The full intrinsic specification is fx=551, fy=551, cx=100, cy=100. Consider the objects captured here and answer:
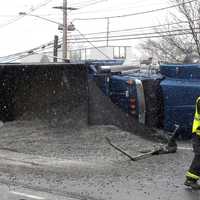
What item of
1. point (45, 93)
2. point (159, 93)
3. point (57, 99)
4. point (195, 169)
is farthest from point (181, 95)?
point (195, 169)

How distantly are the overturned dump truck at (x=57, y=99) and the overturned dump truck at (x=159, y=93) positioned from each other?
0.65 m

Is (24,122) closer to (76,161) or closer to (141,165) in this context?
(76,161)

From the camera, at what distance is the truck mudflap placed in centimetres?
1310

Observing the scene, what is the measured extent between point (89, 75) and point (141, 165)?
5023 millimetres

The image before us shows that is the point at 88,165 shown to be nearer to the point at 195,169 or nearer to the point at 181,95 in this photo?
the point at 195,169

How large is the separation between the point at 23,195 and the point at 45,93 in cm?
656

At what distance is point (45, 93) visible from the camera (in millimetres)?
13750

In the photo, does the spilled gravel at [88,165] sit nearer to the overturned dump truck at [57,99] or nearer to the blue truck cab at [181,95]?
the overturned dump truck at [57,99]

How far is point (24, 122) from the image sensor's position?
13430 millimetres

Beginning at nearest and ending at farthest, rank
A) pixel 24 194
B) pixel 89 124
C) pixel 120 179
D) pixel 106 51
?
pixel 24 194
pixel 120 179
pixel 89 124
pixel 106 51

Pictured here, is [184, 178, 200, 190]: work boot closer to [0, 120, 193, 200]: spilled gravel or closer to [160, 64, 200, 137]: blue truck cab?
[0, 120, 193, 200]: spilled gravel

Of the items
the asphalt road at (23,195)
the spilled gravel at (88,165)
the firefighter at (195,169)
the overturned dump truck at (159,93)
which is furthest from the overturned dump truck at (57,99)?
the firefighter at (195,169)

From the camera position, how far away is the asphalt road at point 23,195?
718 centimetres

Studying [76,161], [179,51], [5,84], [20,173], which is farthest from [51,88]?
[179,51]
